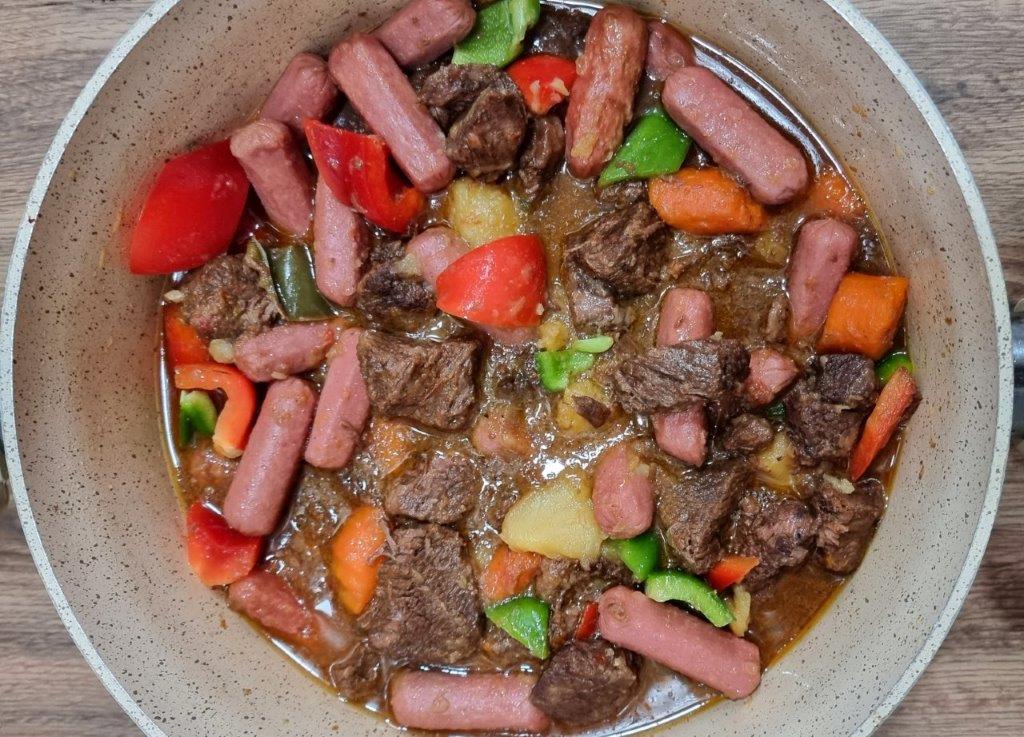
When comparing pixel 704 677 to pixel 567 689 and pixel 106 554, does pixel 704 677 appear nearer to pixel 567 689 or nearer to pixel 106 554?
pixel 567 689

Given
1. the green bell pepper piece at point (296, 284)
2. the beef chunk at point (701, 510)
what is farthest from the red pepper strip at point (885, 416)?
the green bell pepper piece at point (296, 284)

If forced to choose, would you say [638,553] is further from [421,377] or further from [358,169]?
[358,169]

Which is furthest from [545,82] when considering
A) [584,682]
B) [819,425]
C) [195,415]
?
[584,682]

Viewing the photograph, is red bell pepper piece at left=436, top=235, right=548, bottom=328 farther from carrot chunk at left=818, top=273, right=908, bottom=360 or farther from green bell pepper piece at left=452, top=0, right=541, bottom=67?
carrot chunk at left=818, top=273, right=908, bottom=360

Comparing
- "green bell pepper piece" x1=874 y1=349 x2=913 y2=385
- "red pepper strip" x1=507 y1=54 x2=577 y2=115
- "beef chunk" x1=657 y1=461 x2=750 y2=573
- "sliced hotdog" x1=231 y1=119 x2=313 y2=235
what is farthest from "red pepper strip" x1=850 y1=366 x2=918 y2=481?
"sliced hotdog" x1=231 y1=119 x2=313 y2=235

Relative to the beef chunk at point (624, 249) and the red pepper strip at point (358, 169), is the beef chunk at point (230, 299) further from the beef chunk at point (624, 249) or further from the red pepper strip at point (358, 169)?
the beef chunk at point (624, 249)

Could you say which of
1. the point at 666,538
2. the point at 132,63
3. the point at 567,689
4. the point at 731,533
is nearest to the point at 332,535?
the point at 567,689

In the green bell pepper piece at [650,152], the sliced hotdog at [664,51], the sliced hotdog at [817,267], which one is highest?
the sliced hotdog at [664,51]
